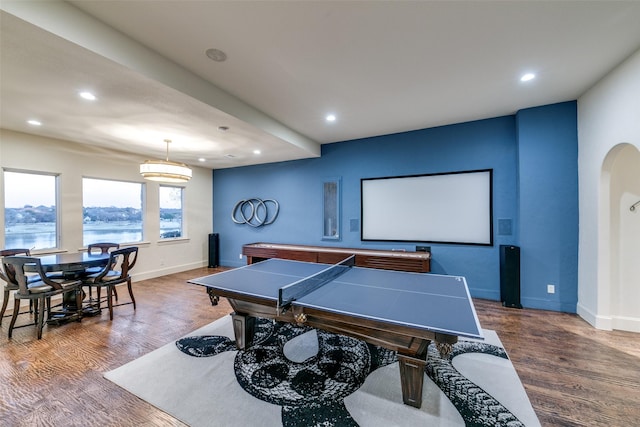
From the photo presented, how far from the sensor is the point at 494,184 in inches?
164

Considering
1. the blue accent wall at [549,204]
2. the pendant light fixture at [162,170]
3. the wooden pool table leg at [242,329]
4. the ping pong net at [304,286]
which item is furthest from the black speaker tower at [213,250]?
the blue accent wall at [549,204]

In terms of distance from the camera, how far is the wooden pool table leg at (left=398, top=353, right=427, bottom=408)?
5.76 feet

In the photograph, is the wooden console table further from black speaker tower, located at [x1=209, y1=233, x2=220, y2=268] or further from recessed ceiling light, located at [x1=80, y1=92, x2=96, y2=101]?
recessed ceiling light, located at [x1=80, y1=92, x2=96, y2=101]

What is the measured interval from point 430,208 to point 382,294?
10.00 ft

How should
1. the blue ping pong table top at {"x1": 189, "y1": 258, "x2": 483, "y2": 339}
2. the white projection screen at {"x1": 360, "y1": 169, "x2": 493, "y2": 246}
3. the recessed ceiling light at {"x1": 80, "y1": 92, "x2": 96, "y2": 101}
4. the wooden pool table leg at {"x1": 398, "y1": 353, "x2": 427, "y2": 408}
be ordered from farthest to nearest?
the white projection screen at {"x1": 360, "y1": 169, "x2": 493, "y2": 246}, the recessed ceiling light at {"x1": 80, "y1": 92, "x2": 96, "y2": 101}, the wooden pool table leg at {"x1": 398, "y1": 353, "x2": 427, "y2": 408}, the blue ping pong table top at {"x1": 189, "y1": 258, "x2": 483, "y2": 339}

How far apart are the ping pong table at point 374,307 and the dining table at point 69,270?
76.9 inches

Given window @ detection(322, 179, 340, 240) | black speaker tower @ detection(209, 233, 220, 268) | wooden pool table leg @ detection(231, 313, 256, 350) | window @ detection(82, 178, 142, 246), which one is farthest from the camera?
black speaker tower @ detection(209, 233, 220, 268)

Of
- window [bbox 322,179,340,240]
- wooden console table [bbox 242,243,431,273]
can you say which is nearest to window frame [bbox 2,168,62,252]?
wooden console table [bbox 242,243,431,273]

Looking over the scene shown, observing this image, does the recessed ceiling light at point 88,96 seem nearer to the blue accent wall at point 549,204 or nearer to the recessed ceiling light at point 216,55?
the recessed ceiling light at point 216,55

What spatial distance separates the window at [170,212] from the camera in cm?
621

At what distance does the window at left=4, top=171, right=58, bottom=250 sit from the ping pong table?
13.4 feet

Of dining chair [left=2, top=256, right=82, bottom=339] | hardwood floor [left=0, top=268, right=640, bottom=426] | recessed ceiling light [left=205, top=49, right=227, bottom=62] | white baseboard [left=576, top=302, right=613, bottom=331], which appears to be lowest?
hardwood floor [left=0, top=268, right=640, bottom=426]

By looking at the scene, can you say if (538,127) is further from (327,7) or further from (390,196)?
(327,7)

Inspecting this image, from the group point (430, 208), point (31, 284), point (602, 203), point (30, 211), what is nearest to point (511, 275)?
point (602, 203)
